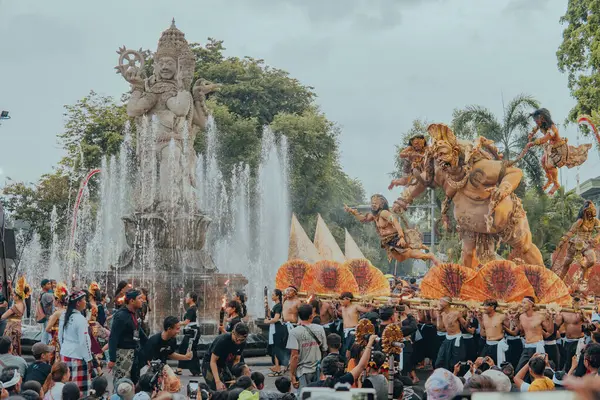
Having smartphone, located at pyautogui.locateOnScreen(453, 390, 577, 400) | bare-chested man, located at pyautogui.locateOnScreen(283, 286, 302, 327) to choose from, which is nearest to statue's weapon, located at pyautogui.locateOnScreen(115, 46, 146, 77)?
bare-chested man, located at pyautogui.locateOnScreen(283, 286, 302, 327)

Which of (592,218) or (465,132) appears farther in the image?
(465,132)

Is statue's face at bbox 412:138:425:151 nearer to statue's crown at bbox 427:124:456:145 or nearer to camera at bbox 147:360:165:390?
statue's crown at bbox 427:124:456:145

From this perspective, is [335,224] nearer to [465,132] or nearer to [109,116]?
[465,132]

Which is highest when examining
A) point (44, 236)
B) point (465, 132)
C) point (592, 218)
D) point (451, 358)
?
point (465, 132)

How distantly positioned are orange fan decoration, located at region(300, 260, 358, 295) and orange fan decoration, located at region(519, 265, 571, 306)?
3.95 meters

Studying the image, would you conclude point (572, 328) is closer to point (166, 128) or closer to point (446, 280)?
point (446, 280)

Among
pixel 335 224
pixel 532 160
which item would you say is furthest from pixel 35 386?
pixel 335 224

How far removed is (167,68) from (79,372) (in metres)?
13.4

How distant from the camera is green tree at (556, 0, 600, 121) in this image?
2891cm

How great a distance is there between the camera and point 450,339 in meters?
12.8

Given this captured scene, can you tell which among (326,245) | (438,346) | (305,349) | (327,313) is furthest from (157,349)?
(326,245)

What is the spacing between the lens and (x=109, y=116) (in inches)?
1523

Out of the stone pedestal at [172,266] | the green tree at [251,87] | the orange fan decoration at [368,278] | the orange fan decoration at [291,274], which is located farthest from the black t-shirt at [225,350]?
the green tree at [251,87]

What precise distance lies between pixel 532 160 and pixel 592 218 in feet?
63.1
